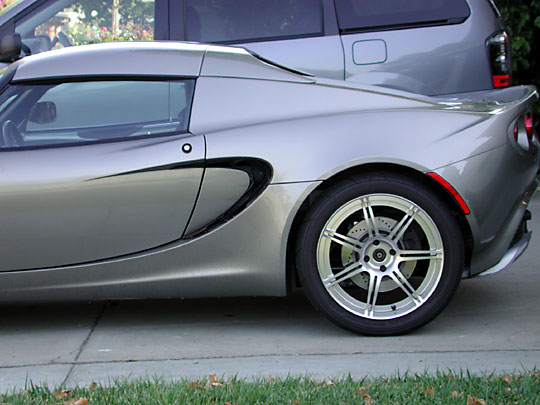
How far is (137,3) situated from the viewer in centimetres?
690

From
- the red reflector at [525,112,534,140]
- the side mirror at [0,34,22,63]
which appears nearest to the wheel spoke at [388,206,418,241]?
the red reflector at [525,112,534,140]

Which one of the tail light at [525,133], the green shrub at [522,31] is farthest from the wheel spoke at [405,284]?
the green shrub at [522,31]

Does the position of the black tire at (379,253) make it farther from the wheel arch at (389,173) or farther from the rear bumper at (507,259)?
the rear bumper at (507,259)

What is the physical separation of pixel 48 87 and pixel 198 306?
1480mm

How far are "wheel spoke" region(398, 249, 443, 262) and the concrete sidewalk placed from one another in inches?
15.4

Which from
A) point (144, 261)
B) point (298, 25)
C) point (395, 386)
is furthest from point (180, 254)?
point (298, 25)

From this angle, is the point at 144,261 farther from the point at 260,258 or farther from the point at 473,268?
the point at 473,268

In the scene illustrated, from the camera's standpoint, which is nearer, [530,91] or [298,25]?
[530,91]

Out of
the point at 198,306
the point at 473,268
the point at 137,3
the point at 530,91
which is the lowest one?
the point at 198,306

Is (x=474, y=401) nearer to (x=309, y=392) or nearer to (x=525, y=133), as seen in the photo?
(x=309, y=392)

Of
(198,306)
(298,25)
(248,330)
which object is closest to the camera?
(248,330)

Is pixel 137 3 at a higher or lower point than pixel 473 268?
higher

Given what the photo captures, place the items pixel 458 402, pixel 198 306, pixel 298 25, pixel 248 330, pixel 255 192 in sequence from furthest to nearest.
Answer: pixel 298 25 → pixel 198 306 → pixel 248 330 → pixel 255 192 → pixel 458 402

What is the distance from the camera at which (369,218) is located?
4488 millimetres
